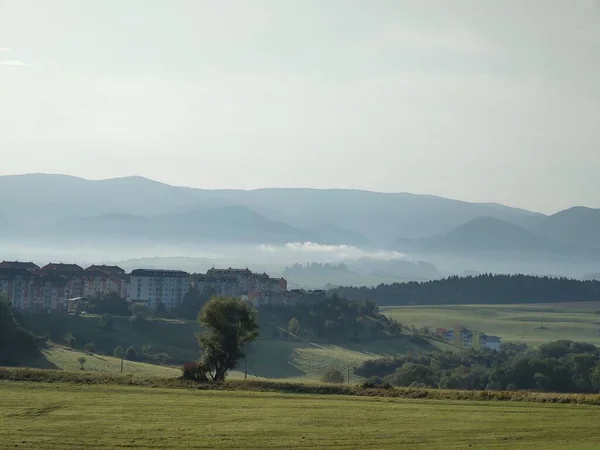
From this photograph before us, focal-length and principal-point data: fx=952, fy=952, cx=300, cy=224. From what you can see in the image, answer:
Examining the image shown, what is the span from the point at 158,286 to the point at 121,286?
25.0ft

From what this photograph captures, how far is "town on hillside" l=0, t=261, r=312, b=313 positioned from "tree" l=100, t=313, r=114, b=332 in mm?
12694

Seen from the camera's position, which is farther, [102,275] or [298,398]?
[102,275]

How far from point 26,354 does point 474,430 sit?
6077cm

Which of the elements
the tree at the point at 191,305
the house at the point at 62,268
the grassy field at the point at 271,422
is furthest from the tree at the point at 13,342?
the house at the point at 62,268

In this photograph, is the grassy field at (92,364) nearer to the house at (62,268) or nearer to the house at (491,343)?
the house at (62,268)

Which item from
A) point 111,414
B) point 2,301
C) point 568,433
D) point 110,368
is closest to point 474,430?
point 568,433

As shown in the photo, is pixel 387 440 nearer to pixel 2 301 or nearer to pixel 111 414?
pixel 111 414

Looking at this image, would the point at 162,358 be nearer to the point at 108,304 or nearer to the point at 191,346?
the point at 191,346

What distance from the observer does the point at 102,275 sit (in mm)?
147500

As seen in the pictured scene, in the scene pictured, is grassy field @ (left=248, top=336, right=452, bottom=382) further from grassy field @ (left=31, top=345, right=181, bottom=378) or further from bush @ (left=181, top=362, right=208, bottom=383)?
bush @ (left=181, top=362, right=208, bottom=383)

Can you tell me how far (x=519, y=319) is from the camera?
164 metres

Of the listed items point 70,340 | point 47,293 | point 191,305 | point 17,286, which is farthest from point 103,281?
point 70,340

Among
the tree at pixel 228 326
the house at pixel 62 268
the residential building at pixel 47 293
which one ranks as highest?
the house at pixel 62 268

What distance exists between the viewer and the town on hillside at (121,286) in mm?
126750
